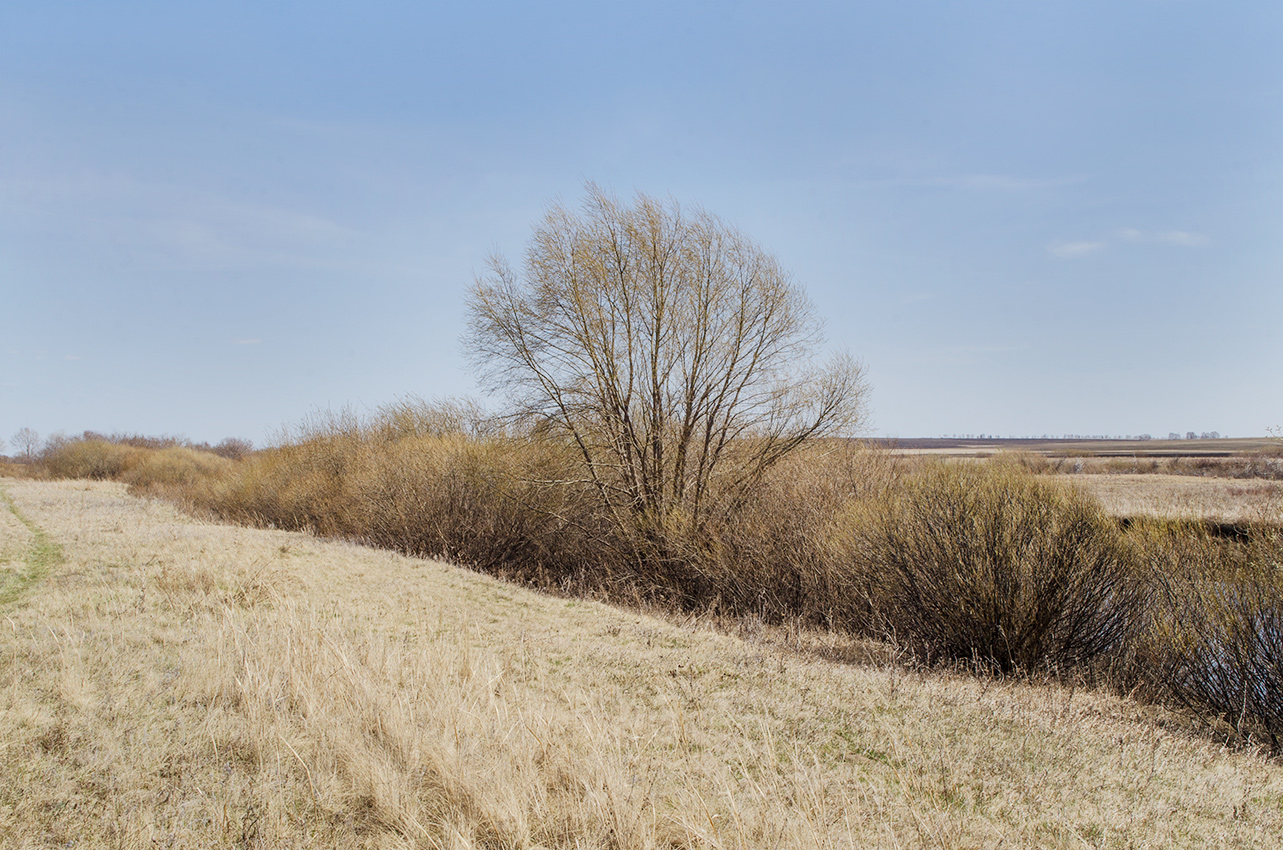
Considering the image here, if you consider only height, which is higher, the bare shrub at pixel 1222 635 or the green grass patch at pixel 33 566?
the green grass patch at pixel 33 566

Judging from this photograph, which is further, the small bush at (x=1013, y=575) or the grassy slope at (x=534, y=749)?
the small bush at (x=1013, y=575)

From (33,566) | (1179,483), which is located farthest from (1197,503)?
(1179,483)

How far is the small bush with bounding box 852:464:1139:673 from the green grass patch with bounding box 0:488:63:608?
41.5 ft

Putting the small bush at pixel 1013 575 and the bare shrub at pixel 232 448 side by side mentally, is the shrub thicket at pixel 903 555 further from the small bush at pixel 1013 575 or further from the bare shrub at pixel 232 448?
the bare shrub at pixel 232 448

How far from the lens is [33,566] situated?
35.5ft

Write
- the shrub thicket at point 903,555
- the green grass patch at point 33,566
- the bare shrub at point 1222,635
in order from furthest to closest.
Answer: the shrub thicket at point 903,555 → the green grass patch at point 33,566 → the bare shrub at point 1222,635

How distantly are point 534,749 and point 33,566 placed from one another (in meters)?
10.8

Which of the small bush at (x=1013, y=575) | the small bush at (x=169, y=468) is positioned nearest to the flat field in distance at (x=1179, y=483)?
the small bush at (x=1013, y=575)

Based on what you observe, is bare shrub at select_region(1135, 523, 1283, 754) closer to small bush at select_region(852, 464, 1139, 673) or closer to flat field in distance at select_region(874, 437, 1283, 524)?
small bush at select_region(852, 464, 1139, 673)

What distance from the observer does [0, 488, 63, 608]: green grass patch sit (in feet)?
29.6

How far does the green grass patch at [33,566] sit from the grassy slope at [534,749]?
103 cm

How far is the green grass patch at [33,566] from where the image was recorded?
9.02 metres

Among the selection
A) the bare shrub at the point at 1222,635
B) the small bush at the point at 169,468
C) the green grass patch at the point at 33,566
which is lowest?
the bare shrub at the point at 1222,635

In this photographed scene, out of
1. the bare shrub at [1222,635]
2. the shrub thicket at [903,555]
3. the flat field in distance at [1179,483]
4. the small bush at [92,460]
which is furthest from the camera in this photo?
the small bush at [92,460]
